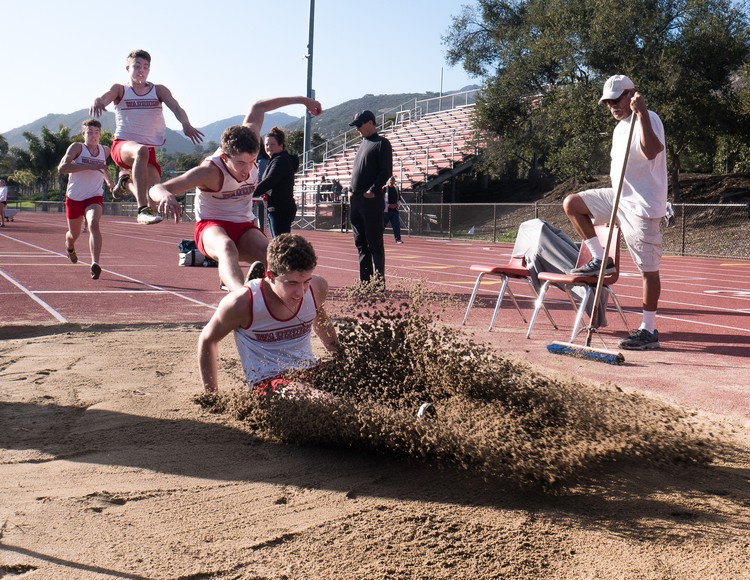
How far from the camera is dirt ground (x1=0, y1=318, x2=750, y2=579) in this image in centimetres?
240

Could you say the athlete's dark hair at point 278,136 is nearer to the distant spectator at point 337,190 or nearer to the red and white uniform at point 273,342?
the red and white uniform at point 273,342

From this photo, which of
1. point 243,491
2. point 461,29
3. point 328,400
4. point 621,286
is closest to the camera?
point 243,491

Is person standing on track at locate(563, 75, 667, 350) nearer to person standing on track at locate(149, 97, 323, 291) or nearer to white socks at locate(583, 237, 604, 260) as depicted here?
white socks at locate(583, 237, 604, 260)

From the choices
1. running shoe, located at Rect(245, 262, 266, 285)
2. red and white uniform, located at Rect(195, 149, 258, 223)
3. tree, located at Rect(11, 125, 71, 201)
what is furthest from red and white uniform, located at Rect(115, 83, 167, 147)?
tree, located at Rect(11, 125, 71, 201)

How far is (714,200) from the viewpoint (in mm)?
26328

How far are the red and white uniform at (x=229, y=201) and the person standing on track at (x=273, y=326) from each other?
1.43 m

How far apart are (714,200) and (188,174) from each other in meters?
24.8

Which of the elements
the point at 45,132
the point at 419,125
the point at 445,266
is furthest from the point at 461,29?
the point at 45,132

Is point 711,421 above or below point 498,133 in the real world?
below

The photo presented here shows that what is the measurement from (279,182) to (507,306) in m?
2.87

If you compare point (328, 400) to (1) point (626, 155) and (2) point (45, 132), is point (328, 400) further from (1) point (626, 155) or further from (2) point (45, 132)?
(2) point (45, 132)

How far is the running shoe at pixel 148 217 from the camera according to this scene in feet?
18.3

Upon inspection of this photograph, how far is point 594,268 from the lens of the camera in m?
6.14

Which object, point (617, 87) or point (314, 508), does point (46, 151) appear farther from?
point (314, 508)
